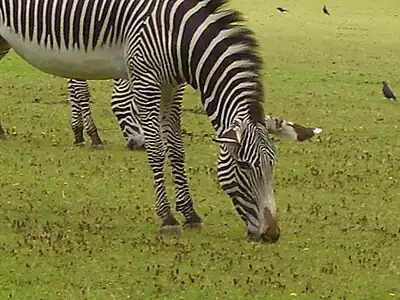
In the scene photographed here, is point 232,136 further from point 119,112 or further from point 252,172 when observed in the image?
point 119,112

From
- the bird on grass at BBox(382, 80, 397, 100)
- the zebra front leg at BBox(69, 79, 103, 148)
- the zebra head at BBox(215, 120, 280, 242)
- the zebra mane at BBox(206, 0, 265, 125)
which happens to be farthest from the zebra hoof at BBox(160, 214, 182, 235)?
the bird on grass at BBox(382, 80, 397, 100)

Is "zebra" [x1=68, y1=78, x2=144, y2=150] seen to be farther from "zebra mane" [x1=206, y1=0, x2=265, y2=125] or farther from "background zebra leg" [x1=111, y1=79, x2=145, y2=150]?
"zebra mane" [x1=206, y1=0, x2=265, y2=125]

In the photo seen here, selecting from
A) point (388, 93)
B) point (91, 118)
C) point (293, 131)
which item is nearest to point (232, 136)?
point (293, 131)

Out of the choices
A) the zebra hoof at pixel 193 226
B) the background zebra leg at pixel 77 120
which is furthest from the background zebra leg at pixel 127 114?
the zebra hoof at pixel 193 226

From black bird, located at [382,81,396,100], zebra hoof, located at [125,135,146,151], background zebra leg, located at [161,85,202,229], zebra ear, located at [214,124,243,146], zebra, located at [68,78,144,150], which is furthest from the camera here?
black bird, located at [382,81,396,100]

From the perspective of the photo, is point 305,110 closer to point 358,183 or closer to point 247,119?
point 358,183

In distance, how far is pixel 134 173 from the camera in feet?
37.6

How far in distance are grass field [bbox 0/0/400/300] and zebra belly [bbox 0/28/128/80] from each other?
1.27 m

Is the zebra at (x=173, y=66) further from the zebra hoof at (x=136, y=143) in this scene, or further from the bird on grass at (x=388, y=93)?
the bird on grass at (x=388, y=93)

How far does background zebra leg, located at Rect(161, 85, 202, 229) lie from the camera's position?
9359 millimetres

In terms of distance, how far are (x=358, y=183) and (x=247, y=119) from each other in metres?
3.30

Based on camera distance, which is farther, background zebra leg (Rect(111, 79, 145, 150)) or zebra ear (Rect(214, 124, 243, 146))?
background zebra leg (Rect(111, 79, 145, 150))

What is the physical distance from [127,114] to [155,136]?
4.11 m

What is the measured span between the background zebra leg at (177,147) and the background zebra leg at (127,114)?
11.1 feet
